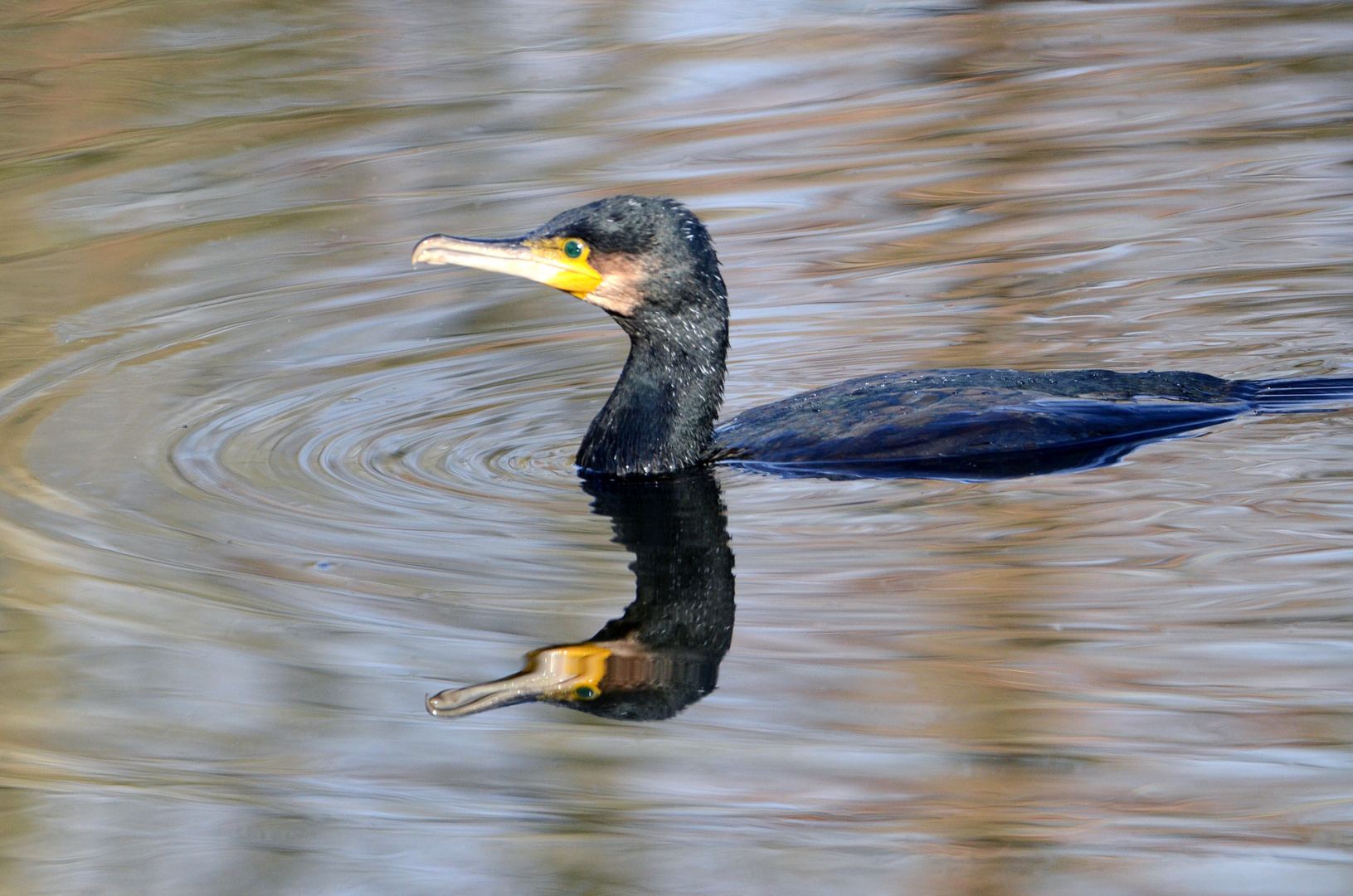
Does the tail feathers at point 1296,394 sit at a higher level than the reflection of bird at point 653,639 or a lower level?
higher

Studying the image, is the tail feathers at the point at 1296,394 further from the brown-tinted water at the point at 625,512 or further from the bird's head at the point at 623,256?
the bird's head at the point at 623,256

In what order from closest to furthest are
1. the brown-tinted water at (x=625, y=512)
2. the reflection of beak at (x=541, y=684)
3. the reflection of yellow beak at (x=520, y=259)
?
the brown-tinted water at (x=625, y=512)
the reflection of beak at (x=541, y=684)
the reflection of yellow beak at (x=520, y=259)

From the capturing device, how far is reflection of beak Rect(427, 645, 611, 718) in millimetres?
3684

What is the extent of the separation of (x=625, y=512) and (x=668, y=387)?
0.50 meters

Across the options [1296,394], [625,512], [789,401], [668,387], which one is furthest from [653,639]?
[1296,394]

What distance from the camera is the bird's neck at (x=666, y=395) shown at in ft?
17.5

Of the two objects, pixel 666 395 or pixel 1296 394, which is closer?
pixel 666 395

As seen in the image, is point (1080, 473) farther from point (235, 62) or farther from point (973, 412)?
point (235, 62)

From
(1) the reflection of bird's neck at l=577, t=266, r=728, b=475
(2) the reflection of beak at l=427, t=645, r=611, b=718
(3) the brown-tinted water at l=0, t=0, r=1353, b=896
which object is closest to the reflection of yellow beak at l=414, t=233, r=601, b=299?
(1) the reflection of bird's neck at l=577, t=266, r=728, b=475

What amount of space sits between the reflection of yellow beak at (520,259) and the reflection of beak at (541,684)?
138 cm

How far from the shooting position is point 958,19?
1174 cm

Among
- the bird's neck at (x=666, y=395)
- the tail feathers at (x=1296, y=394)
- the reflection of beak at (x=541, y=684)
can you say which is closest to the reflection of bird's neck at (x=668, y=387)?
the bird's neck at (x=666, y=395)

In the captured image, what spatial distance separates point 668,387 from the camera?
17.6 feet

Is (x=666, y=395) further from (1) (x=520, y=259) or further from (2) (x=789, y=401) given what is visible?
(1) (x=520, y=259)
